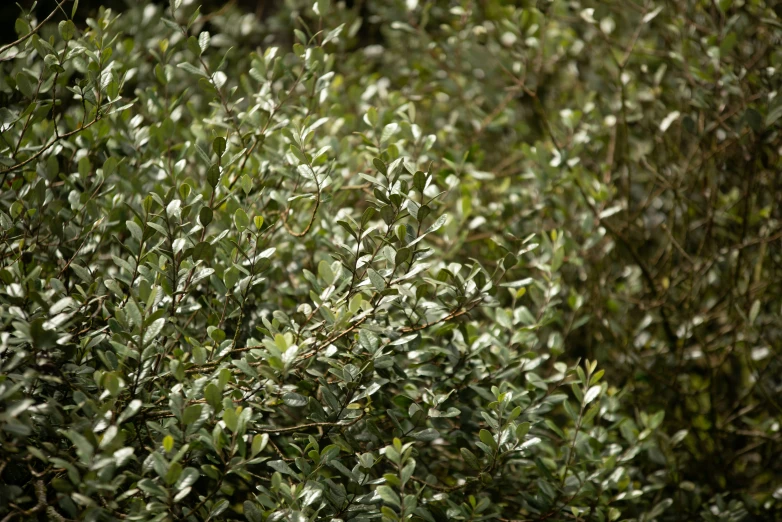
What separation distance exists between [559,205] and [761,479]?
1.17 m

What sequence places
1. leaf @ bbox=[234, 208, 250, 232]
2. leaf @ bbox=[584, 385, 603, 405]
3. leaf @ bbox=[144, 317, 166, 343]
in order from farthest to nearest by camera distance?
leaf @ bbox=[584, 385, 603, 405] < leaf @ bbox=[234, 208, 250, 232] < leaf @ bbox=[144, 317, 166, 343]

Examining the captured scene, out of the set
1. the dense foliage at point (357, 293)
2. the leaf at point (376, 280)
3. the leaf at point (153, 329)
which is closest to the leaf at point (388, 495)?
the dense foliage at point (357, 293)

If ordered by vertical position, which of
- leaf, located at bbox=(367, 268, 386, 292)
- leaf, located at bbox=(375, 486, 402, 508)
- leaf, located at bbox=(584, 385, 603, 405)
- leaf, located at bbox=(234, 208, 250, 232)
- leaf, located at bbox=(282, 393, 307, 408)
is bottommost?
leaf, located at bbox=(584, 385, 603, 405)

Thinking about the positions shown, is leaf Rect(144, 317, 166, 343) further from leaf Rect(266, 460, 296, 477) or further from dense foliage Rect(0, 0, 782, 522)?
leaf Rect(266, 460, 296, 477)

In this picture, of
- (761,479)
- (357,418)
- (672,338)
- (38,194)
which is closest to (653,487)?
(672,338)

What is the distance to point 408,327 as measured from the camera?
4.43ft

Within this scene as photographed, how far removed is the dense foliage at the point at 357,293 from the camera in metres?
1.14

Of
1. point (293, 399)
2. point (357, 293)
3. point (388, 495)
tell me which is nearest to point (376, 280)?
point (357, 293)

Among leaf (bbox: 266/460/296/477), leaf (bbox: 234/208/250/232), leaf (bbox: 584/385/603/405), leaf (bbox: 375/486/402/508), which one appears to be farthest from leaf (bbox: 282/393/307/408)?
leaf (bbox: 584/385/603/405)

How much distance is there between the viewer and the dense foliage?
1.14m

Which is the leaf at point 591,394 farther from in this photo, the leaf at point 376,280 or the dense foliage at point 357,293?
the leaf at point 376,280

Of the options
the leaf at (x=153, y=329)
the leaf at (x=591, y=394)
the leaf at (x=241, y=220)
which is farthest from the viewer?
the leaf at (x=591, y=394)

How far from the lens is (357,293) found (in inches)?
50.6

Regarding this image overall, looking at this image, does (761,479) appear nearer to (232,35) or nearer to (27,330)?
(27,330)
